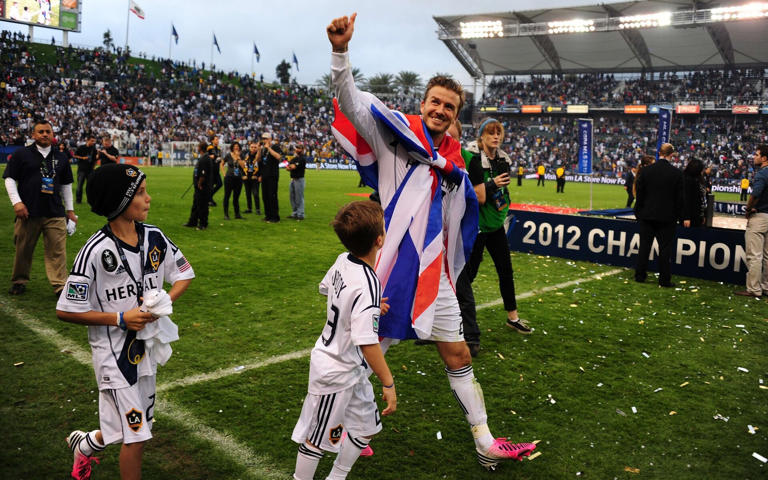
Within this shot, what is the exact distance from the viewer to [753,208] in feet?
27.3

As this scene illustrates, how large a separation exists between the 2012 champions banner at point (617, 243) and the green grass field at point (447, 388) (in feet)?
3.95

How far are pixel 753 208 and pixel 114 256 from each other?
8.69 meters

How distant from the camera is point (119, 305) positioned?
2.87 meters

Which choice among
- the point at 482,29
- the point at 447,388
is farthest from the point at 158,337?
the point at 482,29

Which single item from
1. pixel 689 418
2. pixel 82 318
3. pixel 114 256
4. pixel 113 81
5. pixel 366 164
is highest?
pixel 113 81

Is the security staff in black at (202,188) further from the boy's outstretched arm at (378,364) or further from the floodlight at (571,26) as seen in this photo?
the floodlight at (571,26)

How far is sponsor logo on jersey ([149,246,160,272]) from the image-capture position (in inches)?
117

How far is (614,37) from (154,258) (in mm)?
60648

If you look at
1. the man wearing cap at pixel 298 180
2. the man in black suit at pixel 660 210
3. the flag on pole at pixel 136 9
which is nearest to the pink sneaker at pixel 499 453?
the man in black suit at pixel 660 210

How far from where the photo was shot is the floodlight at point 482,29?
188 ft

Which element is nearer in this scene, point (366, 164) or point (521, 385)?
point (366, 164)

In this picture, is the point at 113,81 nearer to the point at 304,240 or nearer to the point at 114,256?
the point at 304,240

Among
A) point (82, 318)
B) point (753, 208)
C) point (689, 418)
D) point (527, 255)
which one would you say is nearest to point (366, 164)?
point (82, 318)

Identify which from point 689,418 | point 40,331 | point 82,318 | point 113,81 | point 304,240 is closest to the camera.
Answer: point 82,318
